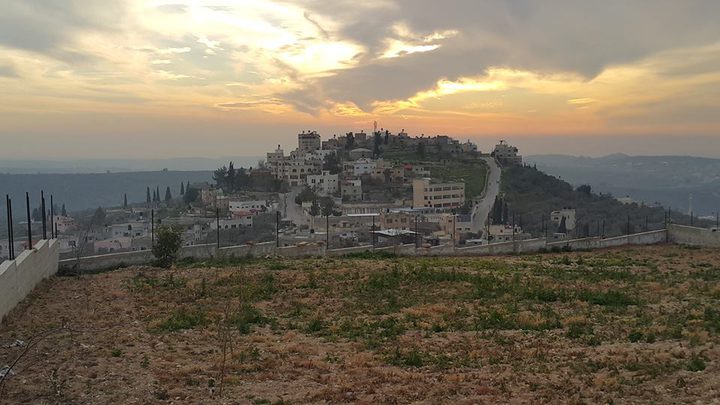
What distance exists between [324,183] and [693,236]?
203 ft

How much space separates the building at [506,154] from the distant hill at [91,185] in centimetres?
8163

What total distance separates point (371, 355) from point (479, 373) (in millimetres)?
1868

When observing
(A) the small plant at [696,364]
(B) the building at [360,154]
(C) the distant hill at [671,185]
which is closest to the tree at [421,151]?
(B) the building at [360,154]

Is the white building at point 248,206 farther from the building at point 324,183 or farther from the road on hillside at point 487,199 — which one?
the road on hillside at point 487,199

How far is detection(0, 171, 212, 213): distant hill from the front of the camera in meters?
103

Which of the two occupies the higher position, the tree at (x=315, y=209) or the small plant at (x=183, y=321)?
the small plant at (x=183, y=321)

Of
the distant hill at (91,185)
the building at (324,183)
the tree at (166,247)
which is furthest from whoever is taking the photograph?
the distant hill at (91,185)

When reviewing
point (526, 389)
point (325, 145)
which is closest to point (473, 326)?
point (526, 389)

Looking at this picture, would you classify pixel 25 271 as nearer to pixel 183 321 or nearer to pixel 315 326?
pixel 183 321

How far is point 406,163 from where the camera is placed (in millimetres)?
98062

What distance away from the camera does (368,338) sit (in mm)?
10062

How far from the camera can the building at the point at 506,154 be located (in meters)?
112

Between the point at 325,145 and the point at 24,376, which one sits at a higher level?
the point at 325,145

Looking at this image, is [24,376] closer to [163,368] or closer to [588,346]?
[163,368]
